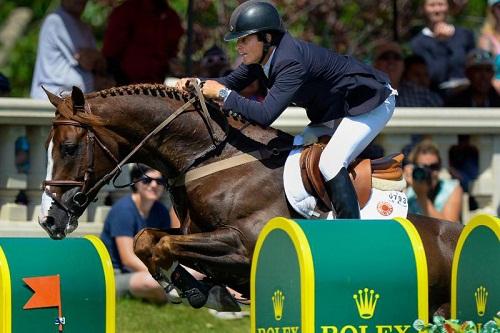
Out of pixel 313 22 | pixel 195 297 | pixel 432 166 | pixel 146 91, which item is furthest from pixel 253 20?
pixel 313 22

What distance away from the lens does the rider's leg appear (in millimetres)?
8086

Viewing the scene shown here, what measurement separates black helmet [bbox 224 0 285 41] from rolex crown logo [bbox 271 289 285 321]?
5.58 ft

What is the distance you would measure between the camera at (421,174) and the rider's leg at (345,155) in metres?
2.55

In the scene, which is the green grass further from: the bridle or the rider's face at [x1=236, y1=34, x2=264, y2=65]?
the rider's face at [x1=236, y1=34, x2=264, y2=65]

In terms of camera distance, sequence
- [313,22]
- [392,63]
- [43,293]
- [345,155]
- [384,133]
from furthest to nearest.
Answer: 1. [313,22]
2. [392,63]
3. [384,133]
4. [345,155]
5. [43,293]

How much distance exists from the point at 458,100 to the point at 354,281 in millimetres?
5908

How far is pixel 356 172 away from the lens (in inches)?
329

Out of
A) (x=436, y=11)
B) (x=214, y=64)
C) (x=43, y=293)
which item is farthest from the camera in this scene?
(x=436, y=11)

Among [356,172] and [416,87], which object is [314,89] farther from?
[416,87]

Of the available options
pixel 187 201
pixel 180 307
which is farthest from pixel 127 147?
pixel 180 307

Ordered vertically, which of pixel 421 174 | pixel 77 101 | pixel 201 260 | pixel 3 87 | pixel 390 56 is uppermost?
pixel 390 56

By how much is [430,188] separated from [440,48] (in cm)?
230

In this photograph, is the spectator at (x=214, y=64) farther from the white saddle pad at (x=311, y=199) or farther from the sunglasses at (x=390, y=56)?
the white saddle pad at (x=311, y=199)

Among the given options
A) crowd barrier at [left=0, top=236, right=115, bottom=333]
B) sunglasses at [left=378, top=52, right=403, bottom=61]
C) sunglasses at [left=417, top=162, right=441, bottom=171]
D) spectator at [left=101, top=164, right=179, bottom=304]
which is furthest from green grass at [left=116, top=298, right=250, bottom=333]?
sunglasses at [left=378, top=52, right=403, bottom=61]
